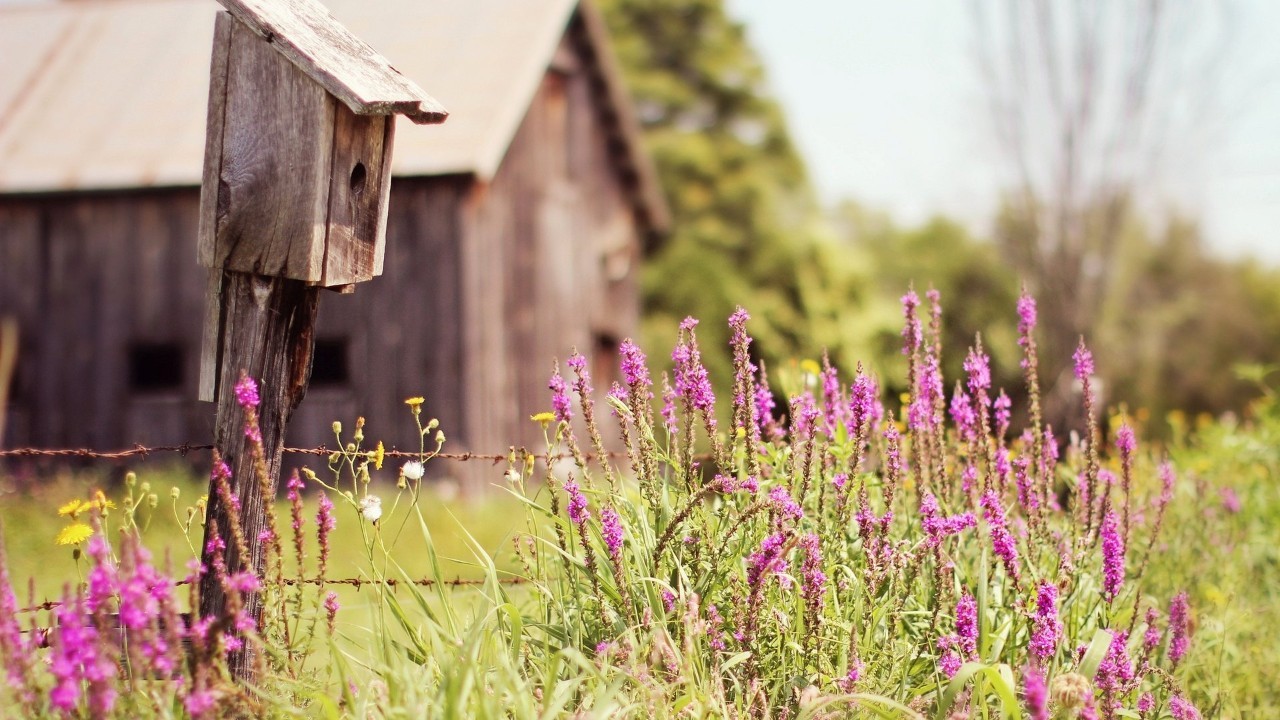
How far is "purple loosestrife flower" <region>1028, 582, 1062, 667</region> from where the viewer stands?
3.08 m

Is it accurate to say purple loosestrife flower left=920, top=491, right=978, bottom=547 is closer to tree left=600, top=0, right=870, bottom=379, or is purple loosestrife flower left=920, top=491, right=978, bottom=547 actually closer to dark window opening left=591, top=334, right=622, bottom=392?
dark window opening left=591, top=334, right=622, bottom=392

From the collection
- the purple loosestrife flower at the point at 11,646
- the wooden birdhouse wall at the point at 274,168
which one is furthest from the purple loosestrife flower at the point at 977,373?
the purple loosestrife flower at the point at 11,646

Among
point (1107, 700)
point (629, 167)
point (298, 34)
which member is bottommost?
point (1107, 700)

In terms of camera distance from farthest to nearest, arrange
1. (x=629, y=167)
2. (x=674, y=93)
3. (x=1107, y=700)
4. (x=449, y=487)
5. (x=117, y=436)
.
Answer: (x=674, y=93), (x=629, y=167), (x=117, y=436), (x=449, y=487), (x=1107, y=700)

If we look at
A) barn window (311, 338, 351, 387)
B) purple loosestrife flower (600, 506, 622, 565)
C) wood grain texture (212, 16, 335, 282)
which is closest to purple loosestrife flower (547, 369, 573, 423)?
purple loosestrife flower (600, 506, 622, 565)

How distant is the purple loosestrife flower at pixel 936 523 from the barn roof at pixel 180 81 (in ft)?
29.2

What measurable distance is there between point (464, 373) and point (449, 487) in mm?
1213

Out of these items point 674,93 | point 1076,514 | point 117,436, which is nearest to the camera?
point 1076,514

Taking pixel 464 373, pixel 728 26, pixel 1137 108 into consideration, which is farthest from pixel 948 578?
pixel 728 26

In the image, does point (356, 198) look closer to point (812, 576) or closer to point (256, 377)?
point (256, 377)

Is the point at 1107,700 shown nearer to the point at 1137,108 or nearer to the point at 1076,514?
the point at 1076,514

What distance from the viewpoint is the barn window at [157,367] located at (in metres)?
13.5

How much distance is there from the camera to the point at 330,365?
12898mm

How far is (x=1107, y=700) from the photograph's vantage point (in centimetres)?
304
